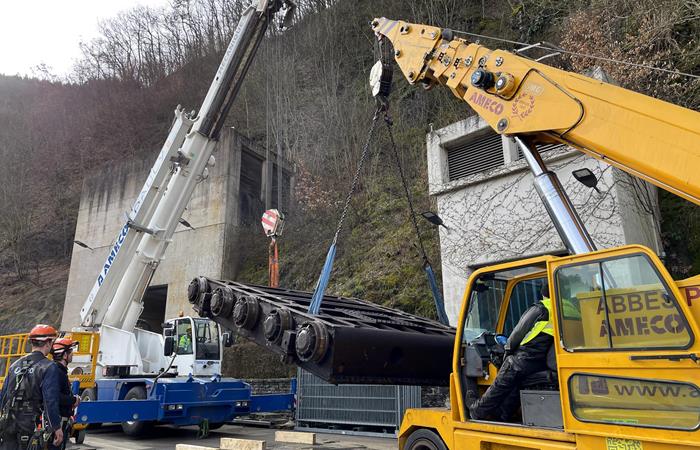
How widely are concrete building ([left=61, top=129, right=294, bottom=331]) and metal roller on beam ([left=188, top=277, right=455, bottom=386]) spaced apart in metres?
11.3

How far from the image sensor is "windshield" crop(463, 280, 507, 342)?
4.77 metres

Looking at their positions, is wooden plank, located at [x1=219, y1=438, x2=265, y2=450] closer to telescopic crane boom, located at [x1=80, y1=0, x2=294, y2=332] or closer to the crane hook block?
telescopic crane boom, located at [x1=80, y1=0, x2=294, y2=332]

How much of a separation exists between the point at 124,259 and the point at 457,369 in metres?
8.88

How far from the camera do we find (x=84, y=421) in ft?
27.6

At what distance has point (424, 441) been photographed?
473cm

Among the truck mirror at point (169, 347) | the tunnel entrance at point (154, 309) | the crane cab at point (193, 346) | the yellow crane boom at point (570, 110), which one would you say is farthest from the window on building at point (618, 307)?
the tunnel entrance at point (154, 309)

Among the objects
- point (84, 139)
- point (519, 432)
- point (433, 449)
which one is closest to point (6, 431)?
point (433, 449)

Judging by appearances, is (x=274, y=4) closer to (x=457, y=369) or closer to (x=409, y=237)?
(x=409, y=237)

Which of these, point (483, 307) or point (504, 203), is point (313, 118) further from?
point (483, 307)

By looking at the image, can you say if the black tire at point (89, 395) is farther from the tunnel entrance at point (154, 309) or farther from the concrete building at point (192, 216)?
the tunnel entrance at point (154, 309)

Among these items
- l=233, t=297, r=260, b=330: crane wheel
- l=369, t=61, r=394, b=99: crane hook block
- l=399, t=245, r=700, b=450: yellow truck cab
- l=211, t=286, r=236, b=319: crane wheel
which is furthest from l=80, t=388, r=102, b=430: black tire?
l=399, t=245, r=700, b=450: yellow truck cab

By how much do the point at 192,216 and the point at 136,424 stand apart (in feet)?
31.2

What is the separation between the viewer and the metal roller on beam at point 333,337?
4.77 m

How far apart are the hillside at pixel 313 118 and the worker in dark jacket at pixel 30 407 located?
28.6ft
